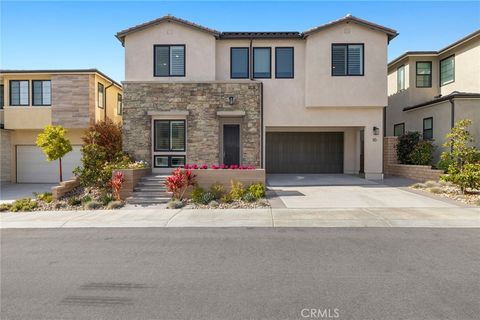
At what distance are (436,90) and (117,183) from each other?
19.6 m

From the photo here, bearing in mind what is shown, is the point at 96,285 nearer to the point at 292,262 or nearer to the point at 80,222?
the point at 292,262

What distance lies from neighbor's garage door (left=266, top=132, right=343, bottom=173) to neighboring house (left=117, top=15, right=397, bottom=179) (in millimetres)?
2538

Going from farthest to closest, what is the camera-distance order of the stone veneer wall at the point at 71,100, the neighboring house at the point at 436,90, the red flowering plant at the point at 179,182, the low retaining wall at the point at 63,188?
the stone veneer wall at the point at 71,100 < the neighboring house at the point at 436,90 < the low retaining wall at the point at 63,188 < the red flowering plant at the point at 179,182

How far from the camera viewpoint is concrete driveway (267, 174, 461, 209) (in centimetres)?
1055

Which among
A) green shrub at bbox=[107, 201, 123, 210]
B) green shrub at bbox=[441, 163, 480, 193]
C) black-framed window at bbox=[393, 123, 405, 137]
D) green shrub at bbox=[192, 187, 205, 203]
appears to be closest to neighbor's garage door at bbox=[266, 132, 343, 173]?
black-framed window at bbox=[393, 123, 405, 137]

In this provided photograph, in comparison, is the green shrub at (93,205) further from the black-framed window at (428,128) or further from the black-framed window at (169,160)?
the black-framed window at (428,128)

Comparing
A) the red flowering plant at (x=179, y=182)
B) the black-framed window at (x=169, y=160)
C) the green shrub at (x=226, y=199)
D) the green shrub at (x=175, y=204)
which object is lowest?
Result: the green shrub at (x=175, y=204)

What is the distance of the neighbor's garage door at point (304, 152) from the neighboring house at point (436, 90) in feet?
16.0

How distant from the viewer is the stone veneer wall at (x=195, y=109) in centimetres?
1488

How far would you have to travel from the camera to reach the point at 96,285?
15.4 feet

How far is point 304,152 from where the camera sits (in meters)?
19.0

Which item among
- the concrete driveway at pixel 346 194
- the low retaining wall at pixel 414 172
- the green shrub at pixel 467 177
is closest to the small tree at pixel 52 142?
the concrete driveway at pixel 346 194

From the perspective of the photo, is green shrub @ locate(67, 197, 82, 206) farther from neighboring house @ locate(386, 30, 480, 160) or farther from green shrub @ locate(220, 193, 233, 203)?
neighboring house @ locate(386, 30, 480, 160)

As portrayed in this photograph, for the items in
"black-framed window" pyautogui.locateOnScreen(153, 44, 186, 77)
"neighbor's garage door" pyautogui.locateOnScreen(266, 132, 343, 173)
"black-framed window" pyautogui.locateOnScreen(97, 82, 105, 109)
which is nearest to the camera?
"black-framed window" pyautogui.locateOnScreen(153, 44, 186, 77)
